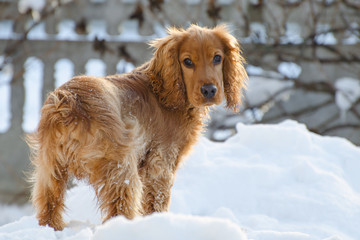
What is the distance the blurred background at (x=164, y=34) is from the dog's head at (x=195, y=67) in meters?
4.43

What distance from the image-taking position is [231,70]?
3.73 metres

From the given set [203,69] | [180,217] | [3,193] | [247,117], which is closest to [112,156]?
[180,217]

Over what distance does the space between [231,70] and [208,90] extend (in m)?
0.48

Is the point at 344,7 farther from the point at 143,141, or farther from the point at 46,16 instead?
the point at 143,141

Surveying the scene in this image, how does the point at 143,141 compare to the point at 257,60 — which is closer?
the point at 143,141

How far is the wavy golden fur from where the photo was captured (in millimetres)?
2693

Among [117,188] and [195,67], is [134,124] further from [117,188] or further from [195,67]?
[195,67]

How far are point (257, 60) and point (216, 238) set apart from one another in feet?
21.7

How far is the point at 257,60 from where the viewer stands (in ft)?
27.5

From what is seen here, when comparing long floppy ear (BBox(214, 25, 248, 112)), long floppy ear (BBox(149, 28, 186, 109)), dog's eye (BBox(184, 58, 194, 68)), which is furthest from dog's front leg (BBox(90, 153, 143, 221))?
long floppy ear (BBox(214, 25, 248, 112))

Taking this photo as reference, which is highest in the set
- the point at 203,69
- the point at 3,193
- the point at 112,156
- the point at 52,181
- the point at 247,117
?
the point at 203,69

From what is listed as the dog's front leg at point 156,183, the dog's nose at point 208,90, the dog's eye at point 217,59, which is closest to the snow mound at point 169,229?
the dog's front leg at point 156,183

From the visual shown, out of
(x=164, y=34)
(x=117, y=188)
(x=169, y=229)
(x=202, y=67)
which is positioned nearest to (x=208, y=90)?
(x=202, y=67)

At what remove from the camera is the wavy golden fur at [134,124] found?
8.84ft
